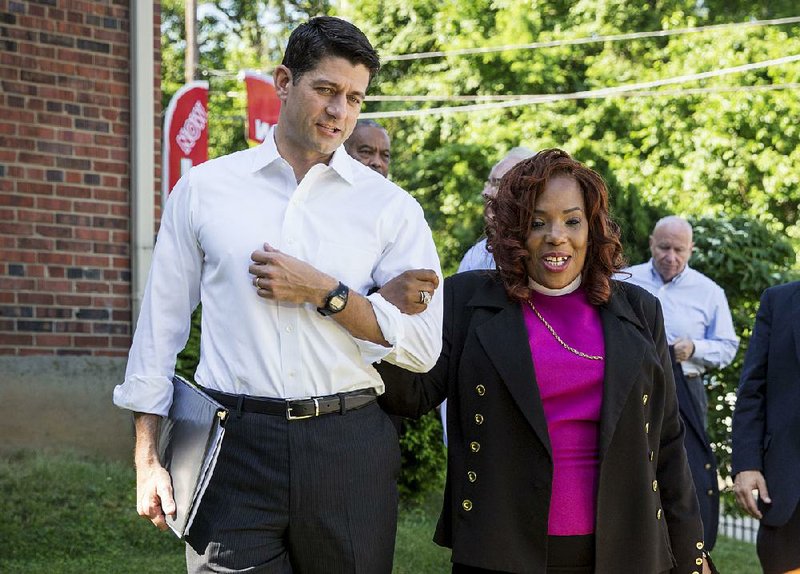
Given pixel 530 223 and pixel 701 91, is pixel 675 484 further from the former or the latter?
pixel 701 91

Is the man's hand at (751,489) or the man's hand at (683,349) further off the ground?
the man's hand at (683,349)

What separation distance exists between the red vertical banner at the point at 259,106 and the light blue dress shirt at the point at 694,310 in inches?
177

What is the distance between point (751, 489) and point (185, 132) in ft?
19.9

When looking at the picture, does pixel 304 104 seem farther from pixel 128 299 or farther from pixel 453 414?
pixel 128 299

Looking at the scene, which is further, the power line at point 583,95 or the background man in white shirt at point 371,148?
the power line at point 583,95

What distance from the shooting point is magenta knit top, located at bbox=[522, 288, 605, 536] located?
129 inches

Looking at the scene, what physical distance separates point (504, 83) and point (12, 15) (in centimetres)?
1801

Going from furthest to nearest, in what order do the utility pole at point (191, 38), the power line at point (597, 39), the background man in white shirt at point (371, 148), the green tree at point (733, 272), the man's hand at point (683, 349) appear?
the utility pole at point (191, 38)
the power line at point (597, 39)
the green tree at point (733, 272)
the man's hand at point (683, 349)
the background man in white shirt at point (371, 148)

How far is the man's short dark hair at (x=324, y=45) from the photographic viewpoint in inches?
127


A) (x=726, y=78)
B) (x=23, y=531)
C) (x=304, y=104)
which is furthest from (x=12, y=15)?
(x=726, y=78)

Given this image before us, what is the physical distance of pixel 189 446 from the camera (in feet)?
10.4

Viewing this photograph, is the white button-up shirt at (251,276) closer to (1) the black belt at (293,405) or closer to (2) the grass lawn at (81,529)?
(1) the black belt at (293,405)

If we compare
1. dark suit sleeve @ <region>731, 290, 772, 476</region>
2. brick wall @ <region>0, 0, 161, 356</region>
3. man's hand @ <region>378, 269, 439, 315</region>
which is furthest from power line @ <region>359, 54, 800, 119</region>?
man's hand @ <region>378, 269, 439, 315</region>

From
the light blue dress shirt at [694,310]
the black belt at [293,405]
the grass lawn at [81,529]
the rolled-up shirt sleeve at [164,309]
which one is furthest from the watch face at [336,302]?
the light blue dress shirt at [694,310]
